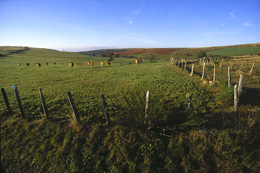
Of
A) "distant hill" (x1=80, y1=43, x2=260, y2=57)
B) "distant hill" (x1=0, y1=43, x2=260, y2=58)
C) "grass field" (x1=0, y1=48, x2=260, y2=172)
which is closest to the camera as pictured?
"grass field" (x1=0, y1=48, x2=260, y2=172)

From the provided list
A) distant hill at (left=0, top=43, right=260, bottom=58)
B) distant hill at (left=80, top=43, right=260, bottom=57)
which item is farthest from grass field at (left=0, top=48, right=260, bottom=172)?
distant hill at (left=80, top=43, right=260, bottom=57)

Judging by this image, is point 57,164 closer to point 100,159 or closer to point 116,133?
point 100,159

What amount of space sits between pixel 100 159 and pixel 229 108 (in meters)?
6.68

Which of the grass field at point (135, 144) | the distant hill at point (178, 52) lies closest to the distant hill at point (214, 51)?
the distant hill at point (178, 52)

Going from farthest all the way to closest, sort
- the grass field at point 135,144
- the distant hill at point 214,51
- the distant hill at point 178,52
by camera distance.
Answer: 1. the distant hill at point 178,52
2. the distant hill at point 214,51
3. the grass field at point 135,144

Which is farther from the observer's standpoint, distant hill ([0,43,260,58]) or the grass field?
distant hill ([0,43,260,58])

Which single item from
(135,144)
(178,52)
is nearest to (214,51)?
(178,52)

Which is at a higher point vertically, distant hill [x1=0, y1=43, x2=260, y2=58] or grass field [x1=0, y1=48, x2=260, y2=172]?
distant hill [x1=0, y1=43, x2=260, y2=58]

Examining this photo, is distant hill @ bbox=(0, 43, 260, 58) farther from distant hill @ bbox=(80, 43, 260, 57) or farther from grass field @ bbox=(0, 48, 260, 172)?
grass field @ bbox=(0, 48, 260, 172)

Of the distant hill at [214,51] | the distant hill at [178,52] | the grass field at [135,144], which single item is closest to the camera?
the grass field at [135,144]

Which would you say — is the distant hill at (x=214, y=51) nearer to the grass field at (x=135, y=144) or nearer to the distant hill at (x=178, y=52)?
the distant hill at (x=178, y=52)

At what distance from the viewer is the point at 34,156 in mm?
3508

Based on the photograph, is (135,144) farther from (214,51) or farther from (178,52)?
(214,51)

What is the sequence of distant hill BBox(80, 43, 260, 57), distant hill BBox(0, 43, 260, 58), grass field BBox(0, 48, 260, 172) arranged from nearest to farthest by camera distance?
1. grass field BBox(0, 48, 260, 172)
2. distant hill BBox(80, 43, 260, 57)
3. distant hill BBox(0, 43, 260, 58)
